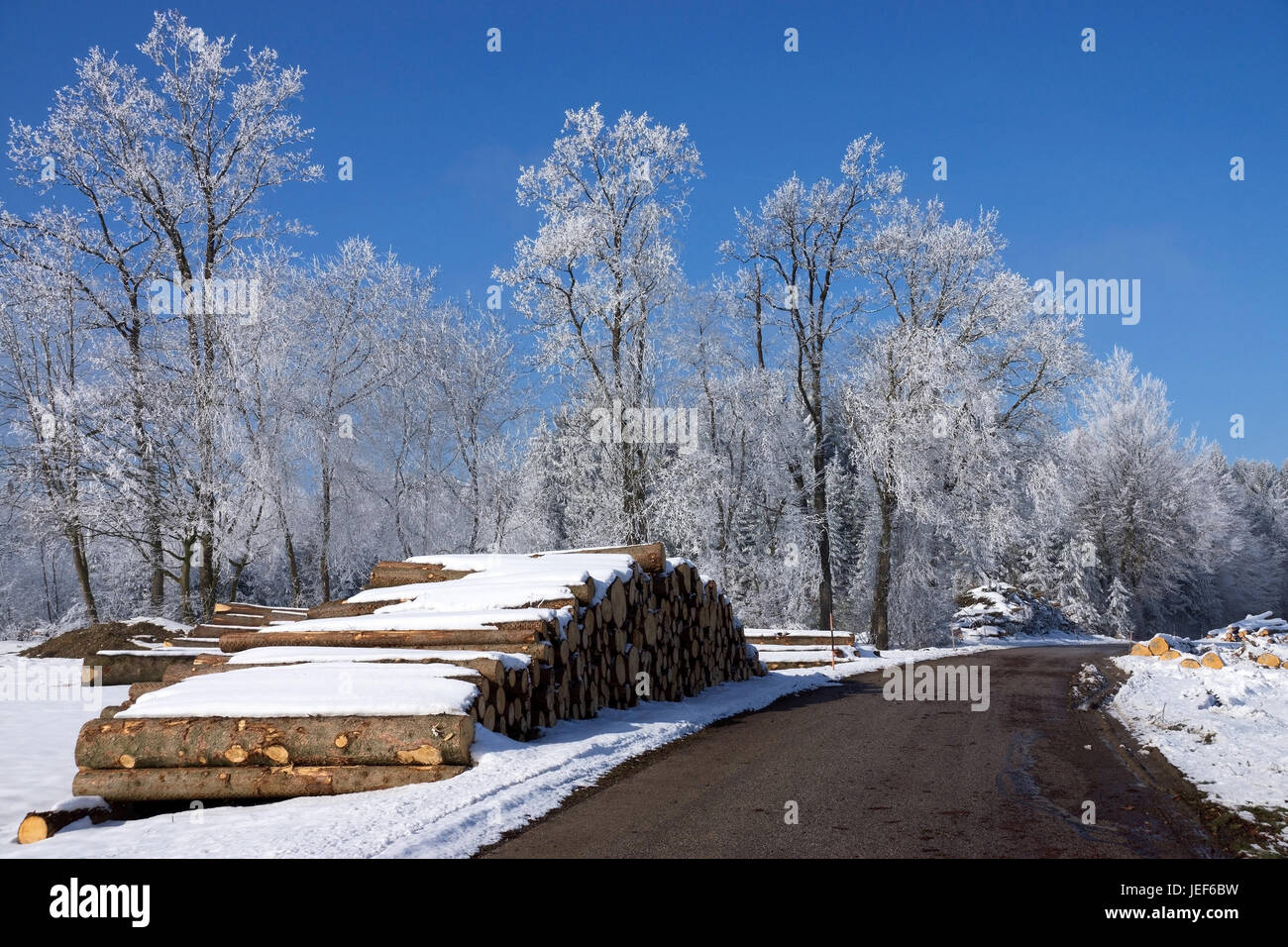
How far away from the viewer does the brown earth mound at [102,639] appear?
16.8 meters

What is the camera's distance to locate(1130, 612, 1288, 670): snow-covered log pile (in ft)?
59.5

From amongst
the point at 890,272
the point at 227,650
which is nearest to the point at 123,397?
the point at 227,650

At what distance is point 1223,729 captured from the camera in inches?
349

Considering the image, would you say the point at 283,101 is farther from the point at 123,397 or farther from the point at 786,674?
the point at 786,674

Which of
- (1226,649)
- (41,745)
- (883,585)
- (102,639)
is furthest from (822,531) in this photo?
(41,745)

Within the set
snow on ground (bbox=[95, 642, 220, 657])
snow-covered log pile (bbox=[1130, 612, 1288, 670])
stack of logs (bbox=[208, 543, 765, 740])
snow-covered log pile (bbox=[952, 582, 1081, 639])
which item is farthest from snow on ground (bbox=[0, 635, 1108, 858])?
snow-covered log pile (bbox=[952, 582, 1081, 639])

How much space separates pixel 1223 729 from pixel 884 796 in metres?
4.66

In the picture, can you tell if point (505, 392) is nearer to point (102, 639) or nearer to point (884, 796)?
point (102, 639)

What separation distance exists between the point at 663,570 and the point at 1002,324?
17352 millimetres

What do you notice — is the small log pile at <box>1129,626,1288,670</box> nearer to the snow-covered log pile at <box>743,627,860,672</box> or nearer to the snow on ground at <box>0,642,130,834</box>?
the snow-covered log pile at <box>743,627,860,672</box>

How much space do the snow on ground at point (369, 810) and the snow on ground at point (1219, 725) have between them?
482cm

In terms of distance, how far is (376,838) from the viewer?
5234 millimetres

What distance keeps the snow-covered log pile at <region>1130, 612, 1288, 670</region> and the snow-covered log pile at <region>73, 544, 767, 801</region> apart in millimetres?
10981

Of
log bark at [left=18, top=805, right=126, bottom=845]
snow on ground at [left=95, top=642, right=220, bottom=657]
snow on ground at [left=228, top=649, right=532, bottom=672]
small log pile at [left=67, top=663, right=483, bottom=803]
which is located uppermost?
snow on ground at [left=228, top=649, right=532, bottom=672]
